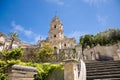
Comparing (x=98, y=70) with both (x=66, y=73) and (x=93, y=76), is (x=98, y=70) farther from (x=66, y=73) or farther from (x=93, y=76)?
(x=66, y=73)

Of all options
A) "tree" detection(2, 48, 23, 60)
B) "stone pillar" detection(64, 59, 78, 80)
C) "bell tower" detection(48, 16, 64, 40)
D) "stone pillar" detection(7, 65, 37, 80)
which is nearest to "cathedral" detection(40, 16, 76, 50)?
"bell tower" detection(48, 16, 64, 40)

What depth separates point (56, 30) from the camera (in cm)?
4956

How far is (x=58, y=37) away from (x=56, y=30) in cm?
241

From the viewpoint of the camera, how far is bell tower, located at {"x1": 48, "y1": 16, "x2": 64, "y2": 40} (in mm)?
49150

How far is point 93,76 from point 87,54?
548 inches

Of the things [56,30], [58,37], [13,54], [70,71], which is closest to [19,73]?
[70,71]

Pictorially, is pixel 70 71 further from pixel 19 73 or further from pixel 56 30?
pixel 56 30

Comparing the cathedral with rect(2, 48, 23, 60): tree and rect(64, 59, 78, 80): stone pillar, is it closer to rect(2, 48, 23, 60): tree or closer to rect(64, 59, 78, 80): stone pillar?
rect(2, 48, 23, 60): tree

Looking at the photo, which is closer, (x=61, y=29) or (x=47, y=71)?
(x=47, y=71)

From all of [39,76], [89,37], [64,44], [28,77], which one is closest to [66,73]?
[28,77]

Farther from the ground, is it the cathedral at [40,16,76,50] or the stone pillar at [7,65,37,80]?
the cathedral at [40,16,76,50]

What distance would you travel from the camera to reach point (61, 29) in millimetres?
50250

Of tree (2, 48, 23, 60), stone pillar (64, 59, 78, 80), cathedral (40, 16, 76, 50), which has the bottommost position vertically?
stone pillar (64, 59, 78, 80)

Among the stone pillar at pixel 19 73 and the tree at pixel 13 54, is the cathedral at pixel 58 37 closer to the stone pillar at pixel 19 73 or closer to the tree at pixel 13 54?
the tree at pixel 13 54
